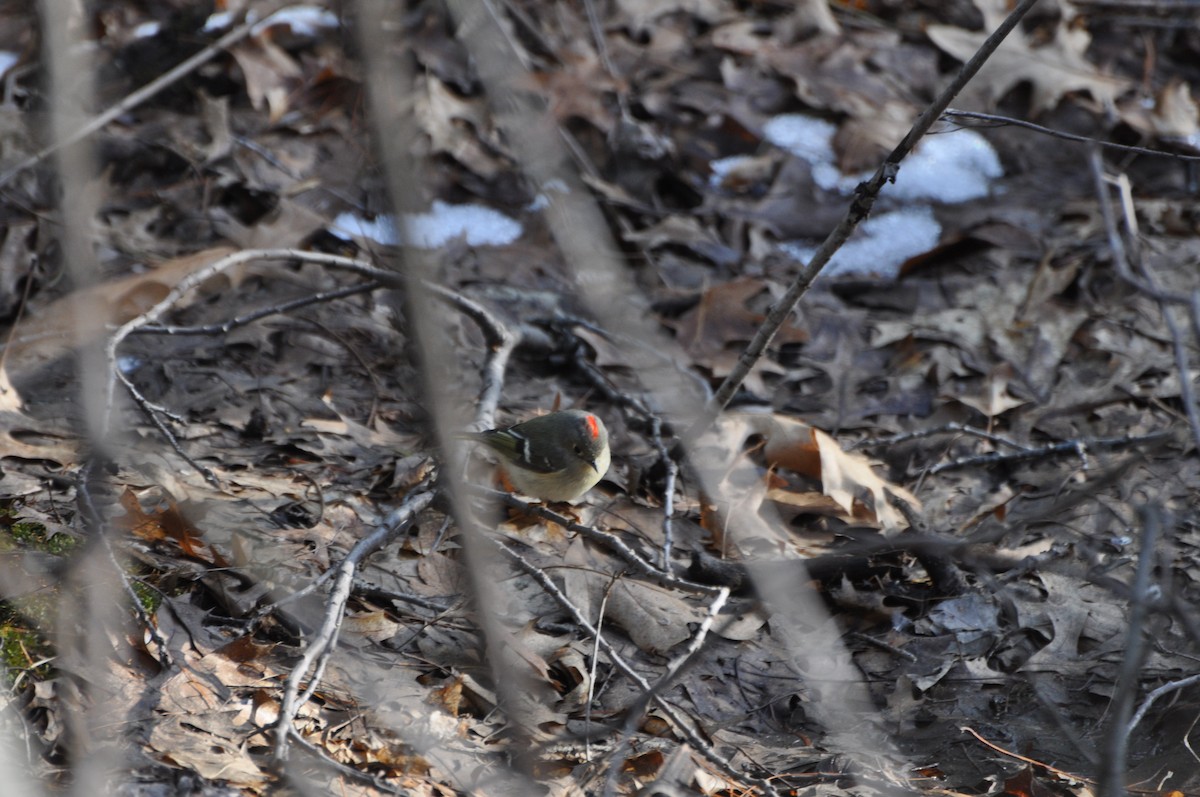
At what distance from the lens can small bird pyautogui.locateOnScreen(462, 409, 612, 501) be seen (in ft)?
13.4

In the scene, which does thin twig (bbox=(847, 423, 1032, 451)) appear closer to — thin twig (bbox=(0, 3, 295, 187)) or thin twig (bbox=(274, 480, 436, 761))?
thin twig (bbox=(274, 480, 436, 761))

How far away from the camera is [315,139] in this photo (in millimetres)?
6316

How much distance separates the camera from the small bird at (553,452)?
161 inches

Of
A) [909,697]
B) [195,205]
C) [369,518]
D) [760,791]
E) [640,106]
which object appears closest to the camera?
[760,791]

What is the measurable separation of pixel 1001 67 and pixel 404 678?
6111 mm

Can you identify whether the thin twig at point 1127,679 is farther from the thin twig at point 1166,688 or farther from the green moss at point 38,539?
the green moss at point 38,539

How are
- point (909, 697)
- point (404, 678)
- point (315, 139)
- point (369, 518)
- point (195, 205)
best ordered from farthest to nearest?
point (315, 139), point (195, 205), point (369, 518), point (909, 697), point (404, 678)

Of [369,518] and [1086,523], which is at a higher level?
[369,518]

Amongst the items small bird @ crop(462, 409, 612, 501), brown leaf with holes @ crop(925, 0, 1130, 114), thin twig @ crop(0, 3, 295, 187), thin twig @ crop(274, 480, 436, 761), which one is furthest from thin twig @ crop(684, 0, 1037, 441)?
brown leaf with holes @ crop(925, 0, 1130, 114)

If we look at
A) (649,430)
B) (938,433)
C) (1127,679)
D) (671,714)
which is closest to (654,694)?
(671,714)

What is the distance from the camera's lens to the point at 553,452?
4.06 m

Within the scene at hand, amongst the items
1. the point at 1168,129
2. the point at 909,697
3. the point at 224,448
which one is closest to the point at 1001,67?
the point at 1168,129

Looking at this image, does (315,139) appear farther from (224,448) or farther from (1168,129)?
(1168,129)

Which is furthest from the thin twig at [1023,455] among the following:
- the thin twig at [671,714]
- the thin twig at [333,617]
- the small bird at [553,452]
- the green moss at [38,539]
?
the green moss at [38,539]
